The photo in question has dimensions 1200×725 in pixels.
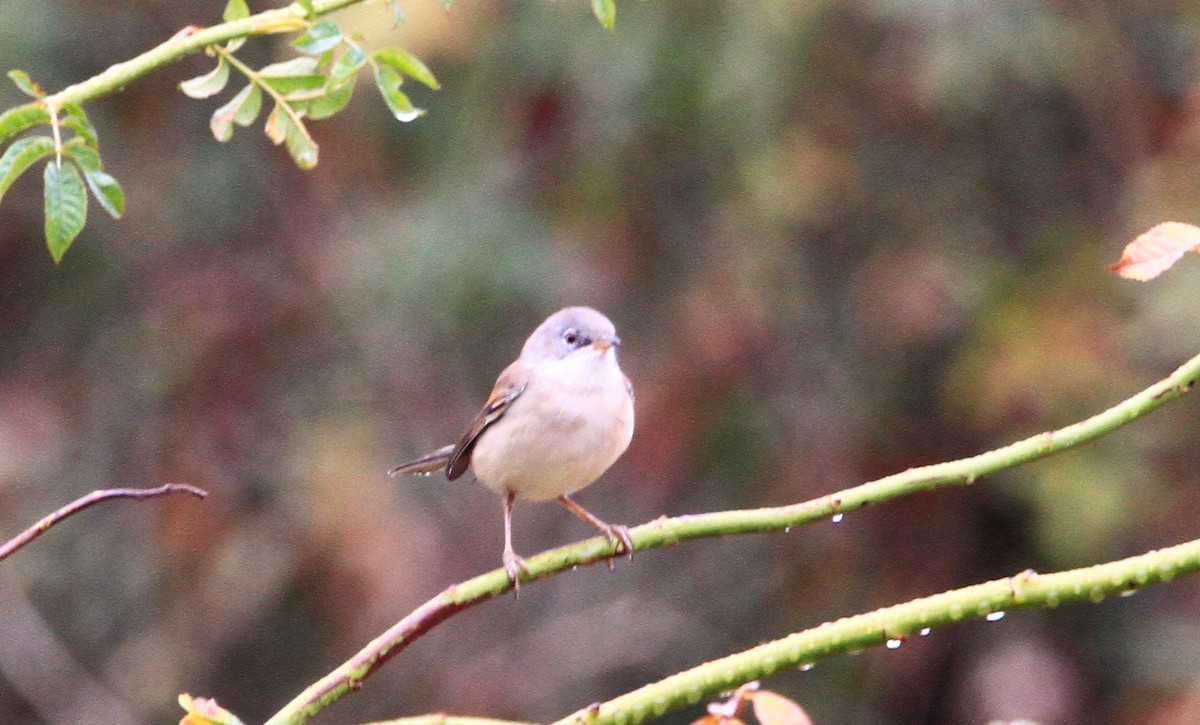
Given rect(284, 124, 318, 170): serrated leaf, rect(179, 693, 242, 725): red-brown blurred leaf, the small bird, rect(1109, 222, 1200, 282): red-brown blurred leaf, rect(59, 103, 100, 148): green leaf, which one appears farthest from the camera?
the small bird

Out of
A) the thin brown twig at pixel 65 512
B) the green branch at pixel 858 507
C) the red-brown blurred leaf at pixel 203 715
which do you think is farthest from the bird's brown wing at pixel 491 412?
the red-brown blurred leaf at pixel 203 715

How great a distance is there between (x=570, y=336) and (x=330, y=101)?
2.17m

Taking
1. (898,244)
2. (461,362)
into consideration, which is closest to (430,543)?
(461,362)

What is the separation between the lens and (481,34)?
7148mm

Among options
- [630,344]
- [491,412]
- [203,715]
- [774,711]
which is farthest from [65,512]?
[630,344]

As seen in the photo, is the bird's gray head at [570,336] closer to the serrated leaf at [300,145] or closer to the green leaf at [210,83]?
the serrated leaf at [300,145]

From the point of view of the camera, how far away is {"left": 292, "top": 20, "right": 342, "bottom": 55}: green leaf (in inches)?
88.0

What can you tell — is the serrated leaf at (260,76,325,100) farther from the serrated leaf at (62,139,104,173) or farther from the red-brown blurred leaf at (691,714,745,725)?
the red-brown blurred leaf at (691,714,745,725)

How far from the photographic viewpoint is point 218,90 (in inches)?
90.4

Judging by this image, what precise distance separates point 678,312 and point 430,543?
6.12ft

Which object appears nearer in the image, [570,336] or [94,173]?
[94,173]

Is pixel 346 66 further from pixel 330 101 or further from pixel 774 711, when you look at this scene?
pixel 774 711

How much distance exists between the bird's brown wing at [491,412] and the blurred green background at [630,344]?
260 centimetres

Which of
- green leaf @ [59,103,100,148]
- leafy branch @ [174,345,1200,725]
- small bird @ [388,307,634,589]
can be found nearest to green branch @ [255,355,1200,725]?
leafy branch @ [174,345,1200,725]
